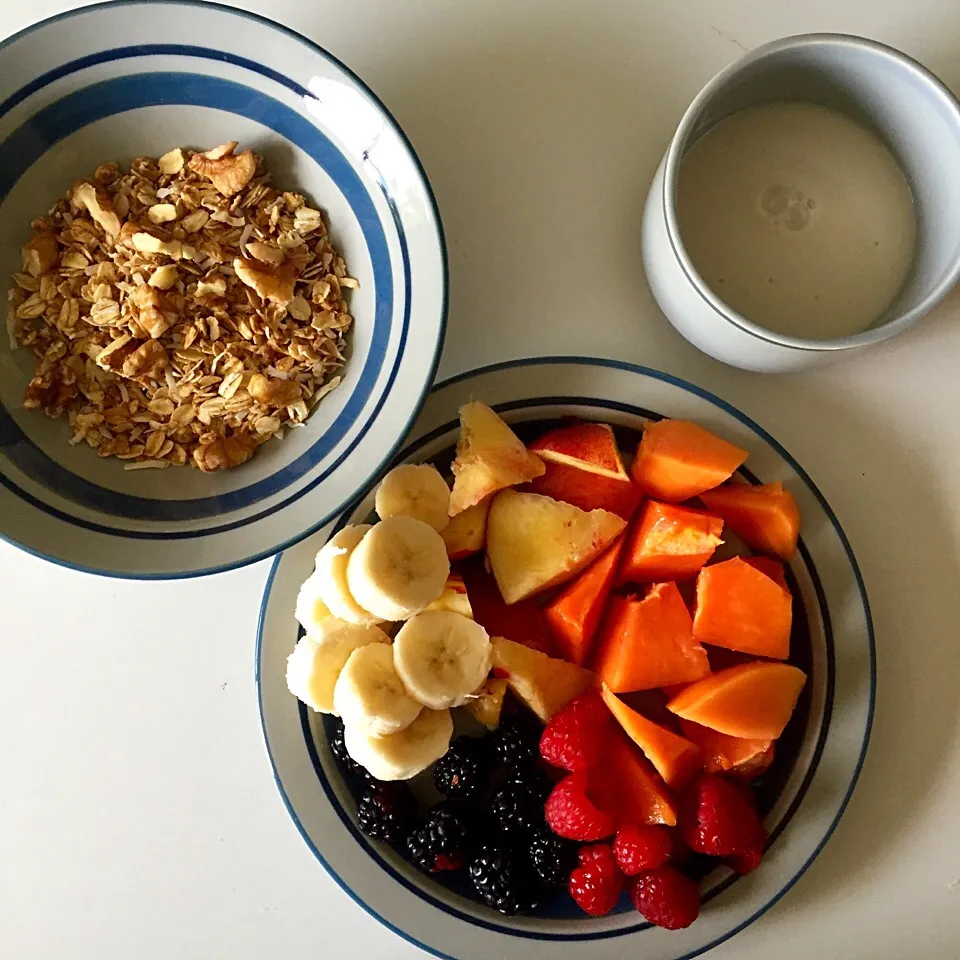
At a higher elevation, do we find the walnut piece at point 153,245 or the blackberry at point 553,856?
the walnut piece at point 153,245

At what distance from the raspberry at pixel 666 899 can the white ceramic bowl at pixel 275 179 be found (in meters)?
0.42

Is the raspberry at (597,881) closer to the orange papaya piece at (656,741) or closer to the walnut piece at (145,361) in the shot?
the orange papaya piece at (656,741)

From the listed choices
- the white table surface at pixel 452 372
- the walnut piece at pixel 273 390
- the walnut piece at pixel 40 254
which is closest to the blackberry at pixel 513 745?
the white table surface at pixel 452 372

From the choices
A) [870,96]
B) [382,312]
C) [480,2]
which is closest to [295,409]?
[382,312]

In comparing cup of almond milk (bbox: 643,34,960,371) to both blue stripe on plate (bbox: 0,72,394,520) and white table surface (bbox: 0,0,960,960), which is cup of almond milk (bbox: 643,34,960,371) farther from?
blue stripe on plate (bbox: 0,72,394,520)

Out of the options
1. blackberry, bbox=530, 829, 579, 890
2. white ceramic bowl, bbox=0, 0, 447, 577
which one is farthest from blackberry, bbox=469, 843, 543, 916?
white ceramic bowl, bbox=0, 0, 447, 577

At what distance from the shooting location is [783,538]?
0.81m

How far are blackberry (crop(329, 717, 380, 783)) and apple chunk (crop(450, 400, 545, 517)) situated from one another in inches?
9.1

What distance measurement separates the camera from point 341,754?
83cm

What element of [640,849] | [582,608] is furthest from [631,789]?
[582,608]

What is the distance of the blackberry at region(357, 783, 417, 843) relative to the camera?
0.80 m

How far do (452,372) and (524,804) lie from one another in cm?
40

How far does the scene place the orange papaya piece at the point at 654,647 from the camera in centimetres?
79

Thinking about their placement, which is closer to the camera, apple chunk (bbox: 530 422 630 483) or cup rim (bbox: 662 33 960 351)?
A: cup rim (bbox: 662 33 960 351)
